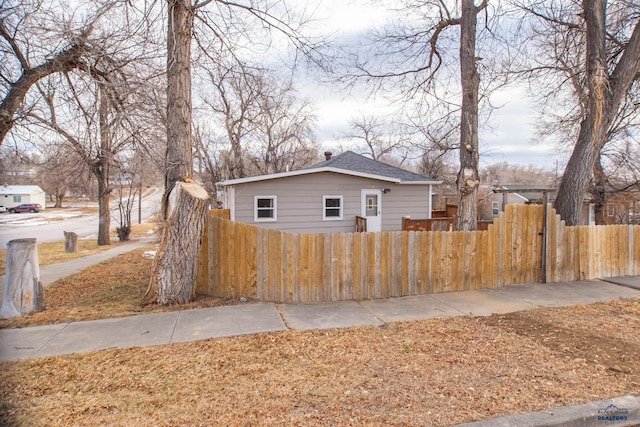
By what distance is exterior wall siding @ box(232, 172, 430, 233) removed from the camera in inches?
493

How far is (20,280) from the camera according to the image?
5070mm

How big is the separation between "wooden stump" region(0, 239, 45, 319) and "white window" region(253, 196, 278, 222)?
7641mm

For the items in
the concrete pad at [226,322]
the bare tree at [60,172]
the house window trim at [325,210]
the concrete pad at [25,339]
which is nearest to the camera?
the concrete pad at [25,339]

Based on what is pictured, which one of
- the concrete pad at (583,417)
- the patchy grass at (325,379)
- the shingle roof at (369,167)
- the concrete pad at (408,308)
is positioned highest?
the shingle roof at (369,167)

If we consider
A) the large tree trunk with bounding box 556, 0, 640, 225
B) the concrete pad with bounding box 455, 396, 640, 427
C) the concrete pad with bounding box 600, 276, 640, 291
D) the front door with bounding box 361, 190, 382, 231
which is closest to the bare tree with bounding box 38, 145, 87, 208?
the front door with bounding box 361, 190, 382, 231

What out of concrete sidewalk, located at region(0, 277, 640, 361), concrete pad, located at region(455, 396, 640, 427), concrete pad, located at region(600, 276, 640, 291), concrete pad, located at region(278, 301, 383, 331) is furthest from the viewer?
concrete pad, located at region(600, 276, 640, 291)

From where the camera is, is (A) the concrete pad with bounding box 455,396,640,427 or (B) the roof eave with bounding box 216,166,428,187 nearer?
(A) the concrete pad with bounding box 455,396,640,427

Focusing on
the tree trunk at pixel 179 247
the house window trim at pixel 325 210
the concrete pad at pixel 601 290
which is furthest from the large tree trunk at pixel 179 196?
the house window trim at pixel 325 210

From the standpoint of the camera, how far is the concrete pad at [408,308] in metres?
5.04

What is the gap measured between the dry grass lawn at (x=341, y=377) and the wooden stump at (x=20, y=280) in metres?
0.54

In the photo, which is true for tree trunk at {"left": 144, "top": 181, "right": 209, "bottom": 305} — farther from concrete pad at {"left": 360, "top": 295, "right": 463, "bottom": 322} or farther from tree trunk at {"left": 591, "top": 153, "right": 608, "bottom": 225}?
tree trunk at {"left": 591, "top": 153, "right": 608, "bottom": 225}

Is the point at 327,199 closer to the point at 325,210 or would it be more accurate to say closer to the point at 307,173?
the point at 325,210

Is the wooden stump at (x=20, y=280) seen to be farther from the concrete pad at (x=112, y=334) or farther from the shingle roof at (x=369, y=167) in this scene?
the shingle roof at (x=369, y=167)

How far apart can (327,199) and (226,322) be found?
899 cm
